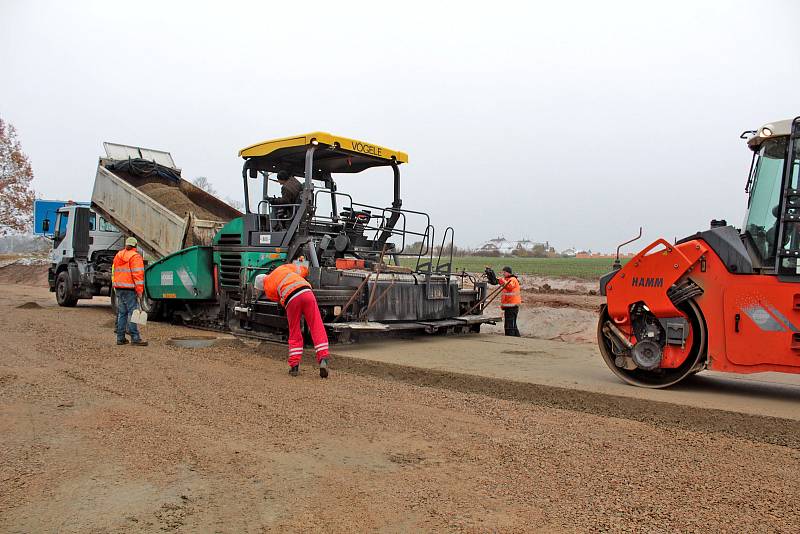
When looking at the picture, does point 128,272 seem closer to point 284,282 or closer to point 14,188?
point 284,282

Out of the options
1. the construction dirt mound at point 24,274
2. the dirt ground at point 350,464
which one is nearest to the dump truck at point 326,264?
the dirt ground at point 350,464

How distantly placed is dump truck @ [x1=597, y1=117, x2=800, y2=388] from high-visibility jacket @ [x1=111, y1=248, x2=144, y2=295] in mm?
6354

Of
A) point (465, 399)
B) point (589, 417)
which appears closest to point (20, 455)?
Result: point (465, 399)

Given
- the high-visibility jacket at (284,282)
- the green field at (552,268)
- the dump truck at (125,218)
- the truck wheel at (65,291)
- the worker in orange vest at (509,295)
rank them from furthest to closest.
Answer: the green field at (552,268), the truck wheel at (65,291), the dump truck at (125,218), the worker in orange vest at (509,295), the high-visibility jacket at (284,282)

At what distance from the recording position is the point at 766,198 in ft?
17.9

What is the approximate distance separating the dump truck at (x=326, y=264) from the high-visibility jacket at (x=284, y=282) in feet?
3.24

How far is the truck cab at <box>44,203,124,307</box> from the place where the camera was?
1410 centimetres

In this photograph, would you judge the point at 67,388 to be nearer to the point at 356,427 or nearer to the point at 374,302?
the point at 356,427

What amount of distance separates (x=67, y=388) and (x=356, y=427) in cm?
290

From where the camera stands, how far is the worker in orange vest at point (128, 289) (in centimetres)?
860

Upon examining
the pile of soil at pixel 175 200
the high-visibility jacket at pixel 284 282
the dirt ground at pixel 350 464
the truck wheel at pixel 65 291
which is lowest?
the dirt ground at pixel 350 464

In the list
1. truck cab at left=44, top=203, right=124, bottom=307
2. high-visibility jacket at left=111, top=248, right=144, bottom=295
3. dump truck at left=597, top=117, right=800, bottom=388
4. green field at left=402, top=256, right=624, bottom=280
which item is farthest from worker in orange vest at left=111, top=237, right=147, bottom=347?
green field at left=402, top=256, right=624, bottom=280

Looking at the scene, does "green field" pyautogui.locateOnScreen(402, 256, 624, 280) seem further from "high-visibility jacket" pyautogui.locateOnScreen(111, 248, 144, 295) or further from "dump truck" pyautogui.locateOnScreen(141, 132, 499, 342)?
"high-visibility jacket" pyautogui.locateOnScreen(111, 248, 144, 295)

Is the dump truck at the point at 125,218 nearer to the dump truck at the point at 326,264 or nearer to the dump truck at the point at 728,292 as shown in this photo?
the dump truck at the point at 326,264
